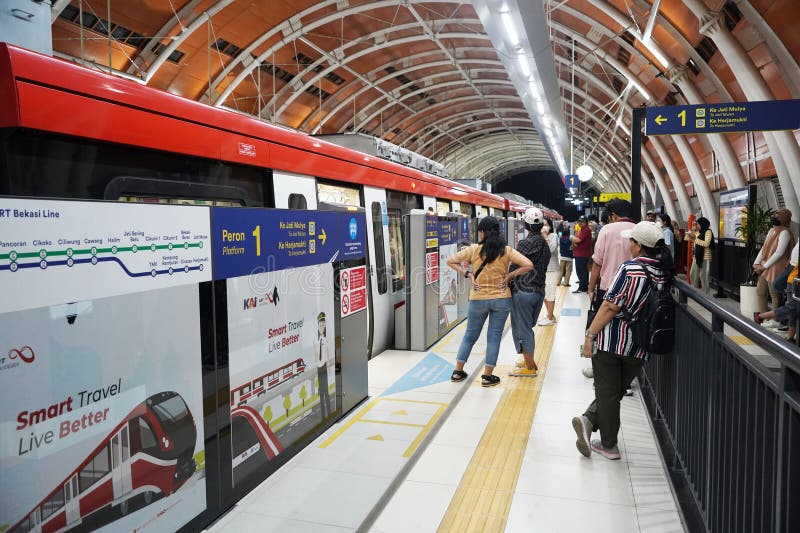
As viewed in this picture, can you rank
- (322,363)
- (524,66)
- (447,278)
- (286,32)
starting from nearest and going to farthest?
1. (322,363)
2. (447,278)
3. (524,66)
4. (286,32)

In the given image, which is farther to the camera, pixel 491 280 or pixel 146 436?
pixel 491 280

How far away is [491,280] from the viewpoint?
5.38m

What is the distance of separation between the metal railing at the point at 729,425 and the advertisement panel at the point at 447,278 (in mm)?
3946

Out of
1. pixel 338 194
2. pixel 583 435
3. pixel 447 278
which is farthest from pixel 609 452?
pixel 447 278

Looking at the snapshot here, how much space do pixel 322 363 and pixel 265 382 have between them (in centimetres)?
79

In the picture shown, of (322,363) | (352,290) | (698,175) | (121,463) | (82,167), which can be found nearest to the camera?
(121,463)

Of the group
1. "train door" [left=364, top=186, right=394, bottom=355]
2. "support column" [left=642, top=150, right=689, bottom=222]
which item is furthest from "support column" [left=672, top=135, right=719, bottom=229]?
"train door" [left=364, top=186, right=394, bottom=355]

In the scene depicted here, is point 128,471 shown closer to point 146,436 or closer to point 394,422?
point 146,436

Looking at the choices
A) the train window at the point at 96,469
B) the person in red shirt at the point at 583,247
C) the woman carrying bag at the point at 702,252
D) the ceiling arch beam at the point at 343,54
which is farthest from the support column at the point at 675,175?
the train window at the point at 96,469

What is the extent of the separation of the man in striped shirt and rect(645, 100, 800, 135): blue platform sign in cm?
519

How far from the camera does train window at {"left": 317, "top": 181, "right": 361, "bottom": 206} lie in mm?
5278

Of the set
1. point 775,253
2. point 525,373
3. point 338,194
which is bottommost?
point 525,373

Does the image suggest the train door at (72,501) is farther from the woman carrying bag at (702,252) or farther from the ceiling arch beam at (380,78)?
the ceiling arch beam at (380,78)

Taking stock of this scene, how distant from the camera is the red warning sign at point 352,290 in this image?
4.51 metres
